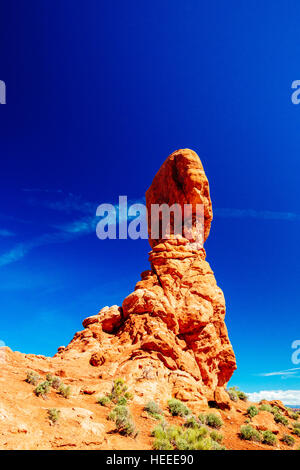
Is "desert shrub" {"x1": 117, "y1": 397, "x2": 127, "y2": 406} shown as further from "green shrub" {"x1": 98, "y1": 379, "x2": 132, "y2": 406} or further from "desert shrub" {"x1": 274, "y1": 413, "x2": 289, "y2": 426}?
"desert shrub" {"x1": 274, "y1": 413, "x2": 289, "y2": 426}

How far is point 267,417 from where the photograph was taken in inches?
721

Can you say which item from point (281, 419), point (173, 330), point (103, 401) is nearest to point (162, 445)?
point (103, 401)

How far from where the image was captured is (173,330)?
19.6 m

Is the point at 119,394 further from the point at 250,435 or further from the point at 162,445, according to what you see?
the point at 250,435

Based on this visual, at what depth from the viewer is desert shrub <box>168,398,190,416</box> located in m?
13.4

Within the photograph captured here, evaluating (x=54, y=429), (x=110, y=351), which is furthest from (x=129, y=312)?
(x=54, y=429)

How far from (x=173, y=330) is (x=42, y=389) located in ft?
34.7

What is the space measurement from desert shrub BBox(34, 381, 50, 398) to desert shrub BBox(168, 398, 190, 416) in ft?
21.5

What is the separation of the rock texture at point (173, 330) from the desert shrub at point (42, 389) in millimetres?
4617

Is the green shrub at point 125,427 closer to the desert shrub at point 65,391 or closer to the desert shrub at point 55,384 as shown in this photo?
the desert shrub at point 65,391

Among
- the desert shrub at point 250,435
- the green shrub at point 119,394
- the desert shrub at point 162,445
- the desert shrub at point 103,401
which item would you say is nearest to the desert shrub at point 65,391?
the desert shrub at point 103,401

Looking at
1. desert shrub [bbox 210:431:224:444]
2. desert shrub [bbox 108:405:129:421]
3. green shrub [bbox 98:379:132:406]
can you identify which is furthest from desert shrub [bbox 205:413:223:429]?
desert shrub [bbox 108:405:129:421]

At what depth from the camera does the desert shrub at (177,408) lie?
526 inches

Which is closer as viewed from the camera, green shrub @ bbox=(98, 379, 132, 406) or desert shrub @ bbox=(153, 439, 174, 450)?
desert shrub @ bbox=(153, 439, 174, 450)
